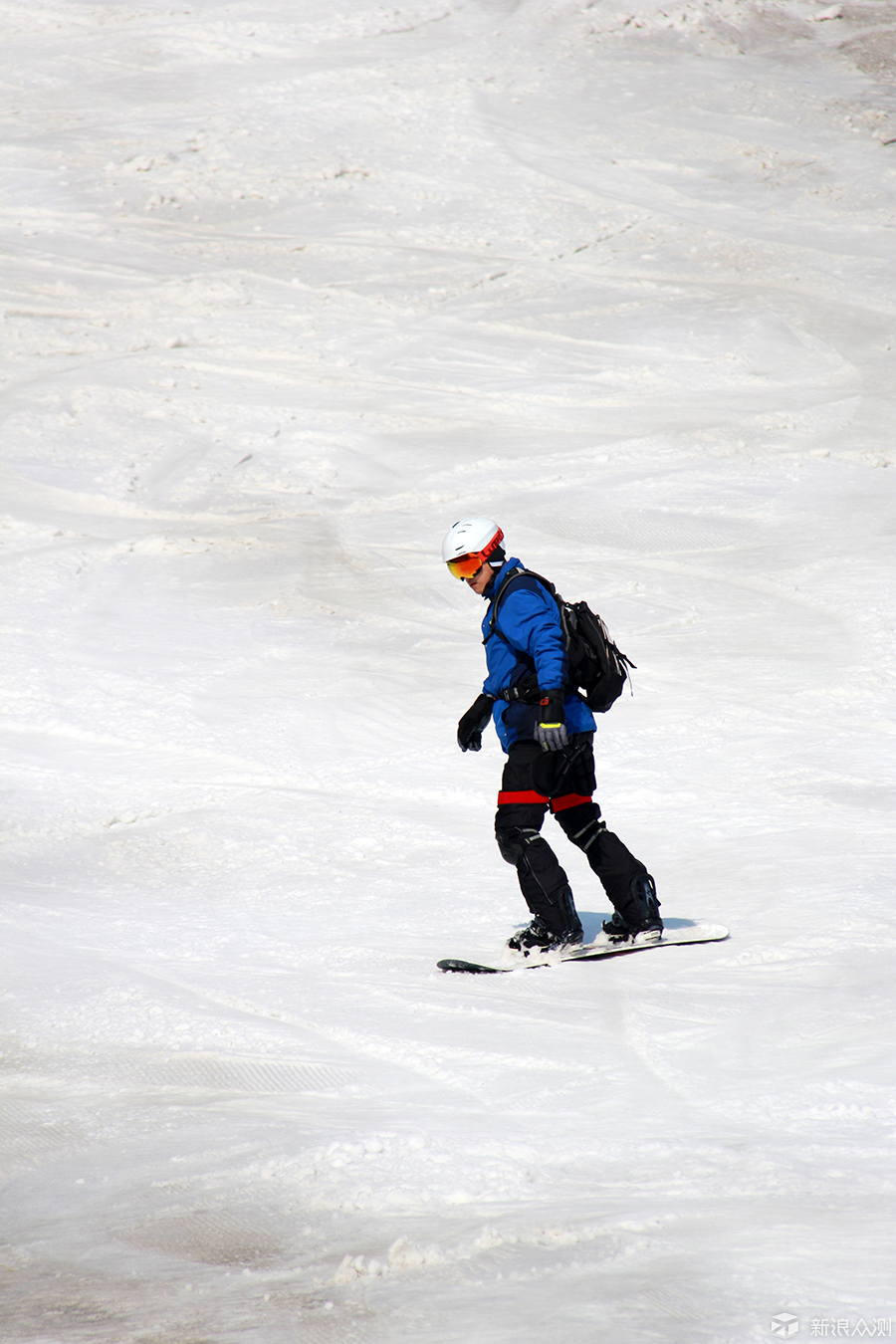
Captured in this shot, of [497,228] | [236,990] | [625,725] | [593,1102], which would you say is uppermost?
[497,228]

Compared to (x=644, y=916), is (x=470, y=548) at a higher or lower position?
higher

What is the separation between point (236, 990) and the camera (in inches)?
201

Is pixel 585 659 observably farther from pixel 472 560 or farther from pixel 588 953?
pixel 588 953

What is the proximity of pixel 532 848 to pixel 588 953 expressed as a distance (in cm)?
53

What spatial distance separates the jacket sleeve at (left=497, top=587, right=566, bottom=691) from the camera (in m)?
5.00

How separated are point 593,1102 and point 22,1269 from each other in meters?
1.76

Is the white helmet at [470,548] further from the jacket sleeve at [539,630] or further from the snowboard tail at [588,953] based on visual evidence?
the snowboard tail at [588,953]

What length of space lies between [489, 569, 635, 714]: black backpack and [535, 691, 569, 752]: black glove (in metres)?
0.22

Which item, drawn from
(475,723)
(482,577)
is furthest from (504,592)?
(475,723)

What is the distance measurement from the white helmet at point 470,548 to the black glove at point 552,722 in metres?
0.68

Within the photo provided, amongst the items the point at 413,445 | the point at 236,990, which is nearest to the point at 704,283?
the point at 413,445

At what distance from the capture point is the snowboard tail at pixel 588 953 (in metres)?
5.23

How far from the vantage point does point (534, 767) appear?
5246 millimetres

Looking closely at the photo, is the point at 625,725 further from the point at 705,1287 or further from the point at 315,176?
the point at 315,176
